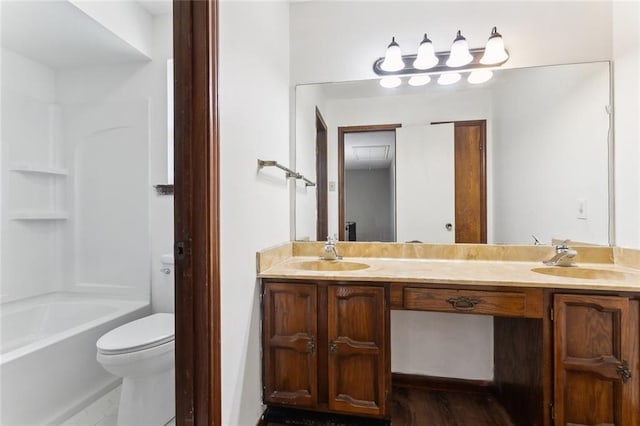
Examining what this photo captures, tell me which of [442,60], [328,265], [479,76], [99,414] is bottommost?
[99,414]

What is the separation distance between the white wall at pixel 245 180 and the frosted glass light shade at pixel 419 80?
82 centimetres

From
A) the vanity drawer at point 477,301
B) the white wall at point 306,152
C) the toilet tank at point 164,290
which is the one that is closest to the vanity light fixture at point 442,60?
the white wall at point 306,152

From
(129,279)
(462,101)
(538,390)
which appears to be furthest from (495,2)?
(129,279)

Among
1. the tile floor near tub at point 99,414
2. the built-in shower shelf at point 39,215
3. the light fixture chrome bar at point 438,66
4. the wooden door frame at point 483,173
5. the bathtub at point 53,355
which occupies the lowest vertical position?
the tile floor near tub at point 99,414

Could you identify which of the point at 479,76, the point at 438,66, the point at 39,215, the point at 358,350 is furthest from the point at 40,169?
the point at 479,76

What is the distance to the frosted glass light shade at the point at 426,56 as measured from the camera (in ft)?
5.62

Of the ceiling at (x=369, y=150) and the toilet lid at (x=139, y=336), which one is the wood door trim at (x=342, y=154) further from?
the toilet lid at (x=139, y=336)

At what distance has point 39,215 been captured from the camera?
7.31 feet

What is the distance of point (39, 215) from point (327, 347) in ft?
7.75

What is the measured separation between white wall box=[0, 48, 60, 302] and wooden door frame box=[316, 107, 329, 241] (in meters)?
2.04

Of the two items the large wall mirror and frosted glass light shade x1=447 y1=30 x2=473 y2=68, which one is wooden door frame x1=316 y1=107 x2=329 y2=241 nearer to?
the large wall mirror

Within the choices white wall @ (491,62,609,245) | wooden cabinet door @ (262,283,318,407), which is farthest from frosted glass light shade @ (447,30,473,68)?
wooden cabinet door @ (262,283,318,407)

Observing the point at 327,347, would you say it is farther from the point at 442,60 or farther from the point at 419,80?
the point at 442,60

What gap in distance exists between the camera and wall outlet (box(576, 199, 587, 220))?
5.37 ft
